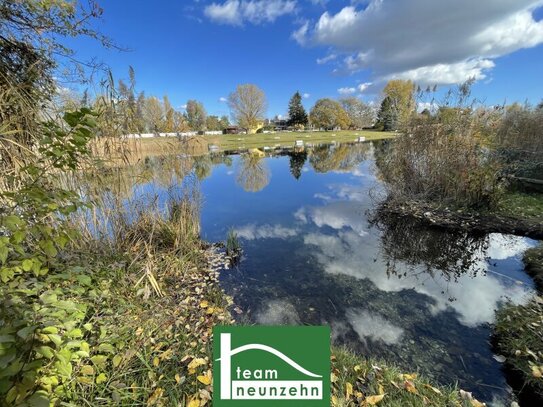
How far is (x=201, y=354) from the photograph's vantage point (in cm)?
258

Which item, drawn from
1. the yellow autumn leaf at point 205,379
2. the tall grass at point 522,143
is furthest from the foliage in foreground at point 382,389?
the tall grass at point 522,143

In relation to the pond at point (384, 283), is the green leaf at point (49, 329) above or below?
above

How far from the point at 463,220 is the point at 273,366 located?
742cm

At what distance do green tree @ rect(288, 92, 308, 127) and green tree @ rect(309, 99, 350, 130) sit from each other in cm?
356

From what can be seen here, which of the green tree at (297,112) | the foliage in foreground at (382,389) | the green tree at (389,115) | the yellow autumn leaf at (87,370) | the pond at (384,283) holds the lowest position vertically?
the pond at (384,283)

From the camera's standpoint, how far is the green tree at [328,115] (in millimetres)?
58656

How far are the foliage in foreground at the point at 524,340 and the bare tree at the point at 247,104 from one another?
51783mm

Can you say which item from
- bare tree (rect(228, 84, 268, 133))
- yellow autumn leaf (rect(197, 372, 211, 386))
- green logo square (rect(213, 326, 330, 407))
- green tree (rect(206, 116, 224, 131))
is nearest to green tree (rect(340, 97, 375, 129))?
bare tree (rect(228, 84, 268, 133))

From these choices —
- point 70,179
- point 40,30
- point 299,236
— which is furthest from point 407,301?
point 40,30

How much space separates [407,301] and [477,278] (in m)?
1.68

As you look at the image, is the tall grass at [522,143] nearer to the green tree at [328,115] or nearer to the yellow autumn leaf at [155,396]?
the yellow autumn leaf at [155,396]

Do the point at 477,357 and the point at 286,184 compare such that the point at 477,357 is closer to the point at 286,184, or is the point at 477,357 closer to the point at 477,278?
the point at 477,278

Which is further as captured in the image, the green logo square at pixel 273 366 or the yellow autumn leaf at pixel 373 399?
the yellow autumn leaf at pixel 373 399

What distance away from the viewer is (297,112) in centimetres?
5809
